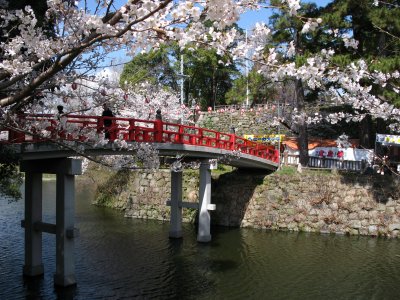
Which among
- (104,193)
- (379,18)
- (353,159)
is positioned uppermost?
(379,18)

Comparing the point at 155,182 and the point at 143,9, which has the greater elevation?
the point at 143,9

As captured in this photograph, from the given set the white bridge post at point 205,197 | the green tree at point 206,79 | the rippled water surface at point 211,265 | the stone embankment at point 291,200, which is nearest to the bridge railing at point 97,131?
the white bridge post at point 205,197

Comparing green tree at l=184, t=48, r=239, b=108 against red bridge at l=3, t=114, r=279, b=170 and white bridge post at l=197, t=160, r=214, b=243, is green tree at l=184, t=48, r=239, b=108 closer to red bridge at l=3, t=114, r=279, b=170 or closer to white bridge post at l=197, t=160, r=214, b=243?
red bridge at l=3, t=114, r=279, b=170

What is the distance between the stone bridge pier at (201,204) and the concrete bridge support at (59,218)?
6.88 metres

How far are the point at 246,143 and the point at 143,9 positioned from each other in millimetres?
15963

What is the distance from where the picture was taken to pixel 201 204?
18.3 m

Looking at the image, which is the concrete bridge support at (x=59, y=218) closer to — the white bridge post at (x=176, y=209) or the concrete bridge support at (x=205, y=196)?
the white bridge post at (x=176, y=209)

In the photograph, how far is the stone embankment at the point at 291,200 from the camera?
1938 cm

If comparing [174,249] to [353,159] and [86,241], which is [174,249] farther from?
[353,159]

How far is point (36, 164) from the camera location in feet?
41.3

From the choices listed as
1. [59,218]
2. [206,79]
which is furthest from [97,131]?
[206,79]

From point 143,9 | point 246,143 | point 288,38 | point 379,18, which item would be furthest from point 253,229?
point 143,9

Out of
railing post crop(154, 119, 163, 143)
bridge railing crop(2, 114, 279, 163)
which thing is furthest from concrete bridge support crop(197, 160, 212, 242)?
railing post crop(154, 119, 163, 143)

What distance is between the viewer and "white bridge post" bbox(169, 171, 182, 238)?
18531 mm
